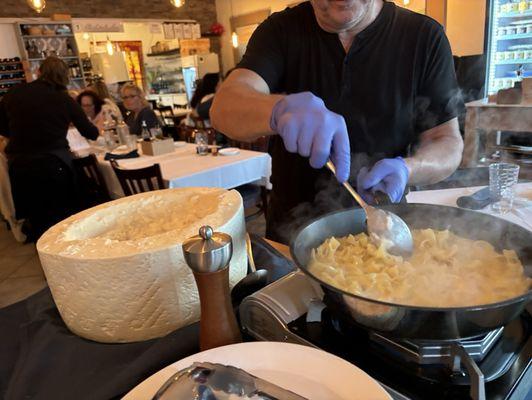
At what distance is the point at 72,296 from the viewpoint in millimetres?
794

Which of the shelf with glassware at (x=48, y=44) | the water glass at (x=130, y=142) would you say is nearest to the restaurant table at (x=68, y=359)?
the water glass at (x=130, y=142)

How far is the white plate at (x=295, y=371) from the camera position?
0.54 m

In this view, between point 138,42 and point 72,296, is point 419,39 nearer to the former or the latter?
point 72,296

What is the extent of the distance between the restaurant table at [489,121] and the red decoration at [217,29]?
636cm

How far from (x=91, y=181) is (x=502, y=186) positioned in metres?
3.15

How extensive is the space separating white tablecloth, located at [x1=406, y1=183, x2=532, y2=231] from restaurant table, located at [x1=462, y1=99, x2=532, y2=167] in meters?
2.76

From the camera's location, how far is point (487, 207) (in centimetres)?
168

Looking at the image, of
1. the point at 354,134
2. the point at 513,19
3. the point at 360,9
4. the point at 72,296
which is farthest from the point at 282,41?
the point at 513,19

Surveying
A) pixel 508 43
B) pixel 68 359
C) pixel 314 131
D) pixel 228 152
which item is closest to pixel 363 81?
pixel 314 131

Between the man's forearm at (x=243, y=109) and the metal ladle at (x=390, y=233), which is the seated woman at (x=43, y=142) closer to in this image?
the man's forearm at (x=243, y=109)

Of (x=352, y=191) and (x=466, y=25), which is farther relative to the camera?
(x=466, y=25)

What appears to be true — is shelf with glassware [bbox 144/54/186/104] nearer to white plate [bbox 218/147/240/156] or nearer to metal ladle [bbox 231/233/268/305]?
white plate [bbox 218/147/240/156]

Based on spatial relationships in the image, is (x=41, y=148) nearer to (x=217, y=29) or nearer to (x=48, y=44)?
(x=48, y=44)

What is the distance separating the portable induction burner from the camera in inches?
22.0
